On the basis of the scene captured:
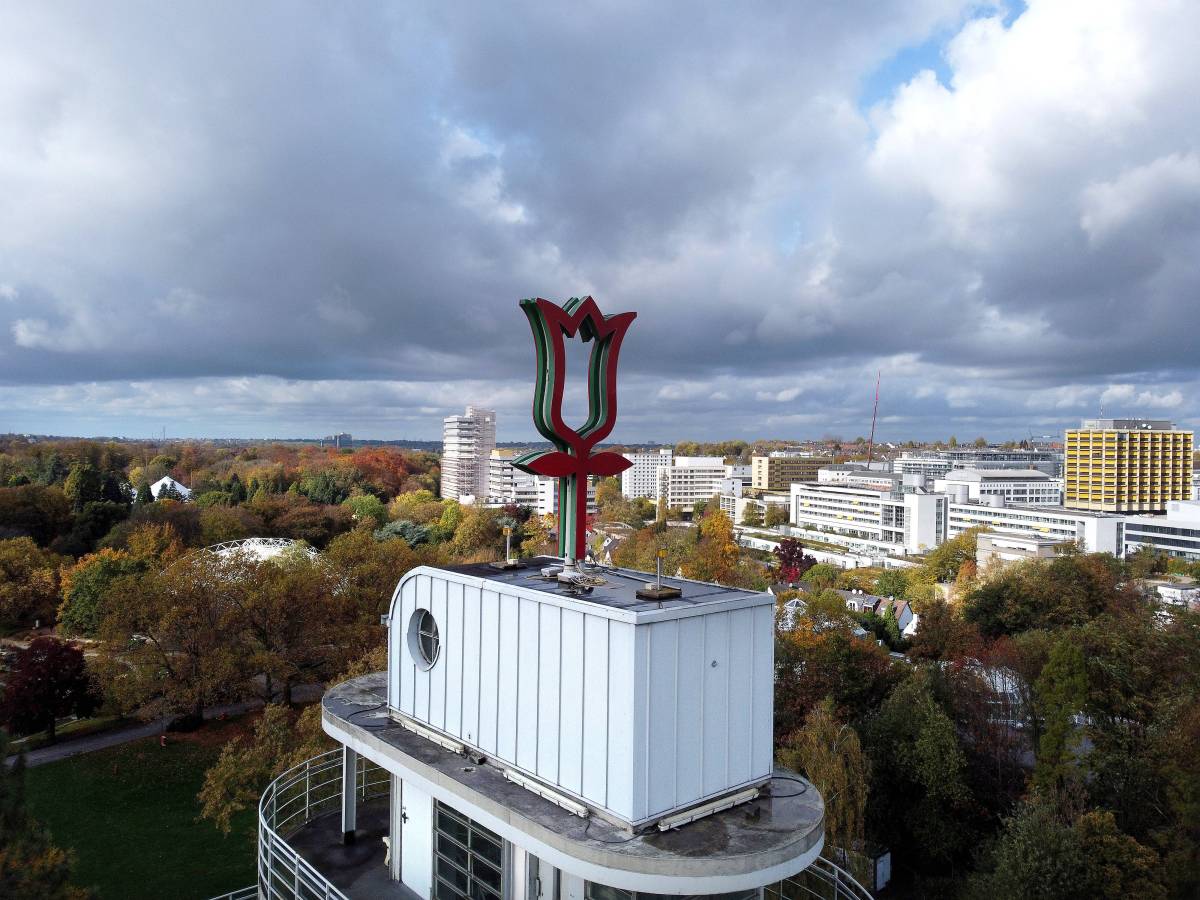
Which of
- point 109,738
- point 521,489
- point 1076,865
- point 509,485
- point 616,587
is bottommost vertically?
point 109,738

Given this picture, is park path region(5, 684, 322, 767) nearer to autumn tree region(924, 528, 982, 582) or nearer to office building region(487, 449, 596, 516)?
autumn tree region(924, 528, 982, 582)

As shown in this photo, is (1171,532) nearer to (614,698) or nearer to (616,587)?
(616,587)

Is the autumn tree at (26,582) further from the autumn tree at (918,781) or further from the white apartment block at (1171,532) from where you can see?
the white apartment block at (1171,532)

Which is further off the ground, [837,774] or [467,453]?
[467,453]

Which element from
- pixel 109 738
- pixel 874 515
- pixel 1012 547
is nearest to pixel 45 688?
pixel 109 738

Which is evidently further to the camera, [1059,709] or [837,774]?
[1059,709]

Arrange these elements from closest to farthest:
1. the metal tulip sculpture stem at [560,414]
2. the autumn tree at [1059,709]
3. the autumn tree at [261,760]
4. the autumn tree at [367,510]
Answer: the metal tulip sculpture stem at [560,414] → the autumn tree at [261,760] → the autumn tree at [1059,709] → the autumn tree at [367,510]

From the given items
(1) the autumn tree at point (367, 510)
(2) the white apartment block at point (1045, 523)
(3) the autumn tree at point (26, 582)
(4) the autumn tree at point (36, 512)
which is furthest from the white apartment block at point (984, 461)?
(3) the autumn tree at point (26, 582)
